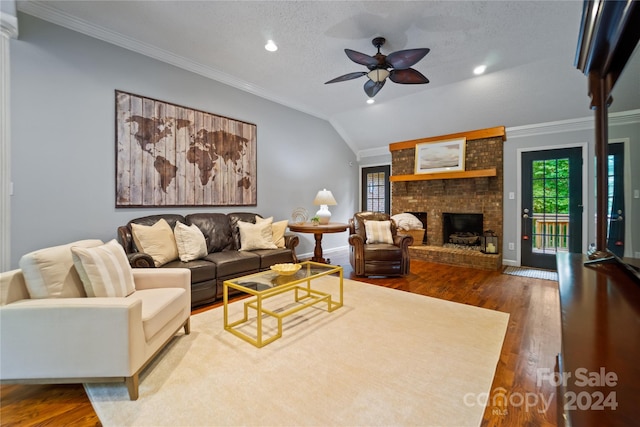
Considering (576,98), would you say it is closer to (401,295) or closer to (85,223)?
(401,295)

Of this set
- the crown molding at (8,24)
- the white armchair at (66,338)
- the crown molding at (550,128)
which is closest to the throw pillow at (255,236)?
the white armchair at (66,338)

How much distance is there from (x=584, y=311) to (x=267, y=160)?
4.37 metres

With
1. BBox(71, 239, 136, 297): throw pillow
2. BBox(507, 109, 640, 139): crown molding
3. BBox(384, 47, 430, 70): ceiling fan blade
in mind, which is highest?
BBox(384, 47, 430, 70): ceiling fan blade

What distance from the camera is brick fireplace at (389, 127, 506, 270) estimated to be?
4.97m

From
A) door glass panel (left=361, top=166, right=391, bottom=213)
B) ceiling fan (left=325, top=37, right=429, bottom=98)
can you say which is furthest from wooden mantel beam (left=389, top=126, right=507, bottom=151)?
ceiling fan (left=325, top=37, right=429, bottom=98)

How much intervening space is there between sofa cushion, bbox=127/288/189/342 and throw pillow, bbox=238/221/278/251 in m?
1.56

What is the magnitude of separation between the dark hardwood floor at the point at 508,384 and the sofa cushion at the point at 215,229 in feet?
2.96

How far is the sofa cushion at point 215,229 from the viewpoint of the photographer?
3.62 meters

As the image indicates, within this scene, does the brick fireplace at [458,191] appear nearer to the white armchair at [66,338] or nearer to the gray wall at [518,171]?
the gray wall at [518,171]

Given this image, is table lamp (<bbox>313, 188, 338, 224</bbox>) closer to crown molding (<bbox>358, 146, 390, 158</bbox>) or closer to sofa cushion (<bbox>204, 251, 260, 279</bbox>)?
sofa cushion (<bbox>204, 251, 260, 279</bbox>)

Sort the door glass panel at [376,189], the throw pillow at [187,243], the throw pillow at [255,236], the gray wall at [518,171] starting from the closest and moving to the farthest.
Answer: the throw pillow at [187,243] < the throw pillow at [255,236] < the gray wall at [518,171] < the door glass panel at [376,189]

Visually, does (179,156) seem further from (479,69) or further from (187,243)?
(479,69)

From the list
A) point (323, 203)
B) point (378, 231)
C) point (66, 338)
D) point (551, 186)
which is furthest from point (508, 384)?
point (551, 186)

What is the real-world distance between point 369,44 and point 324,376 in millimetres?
3443
